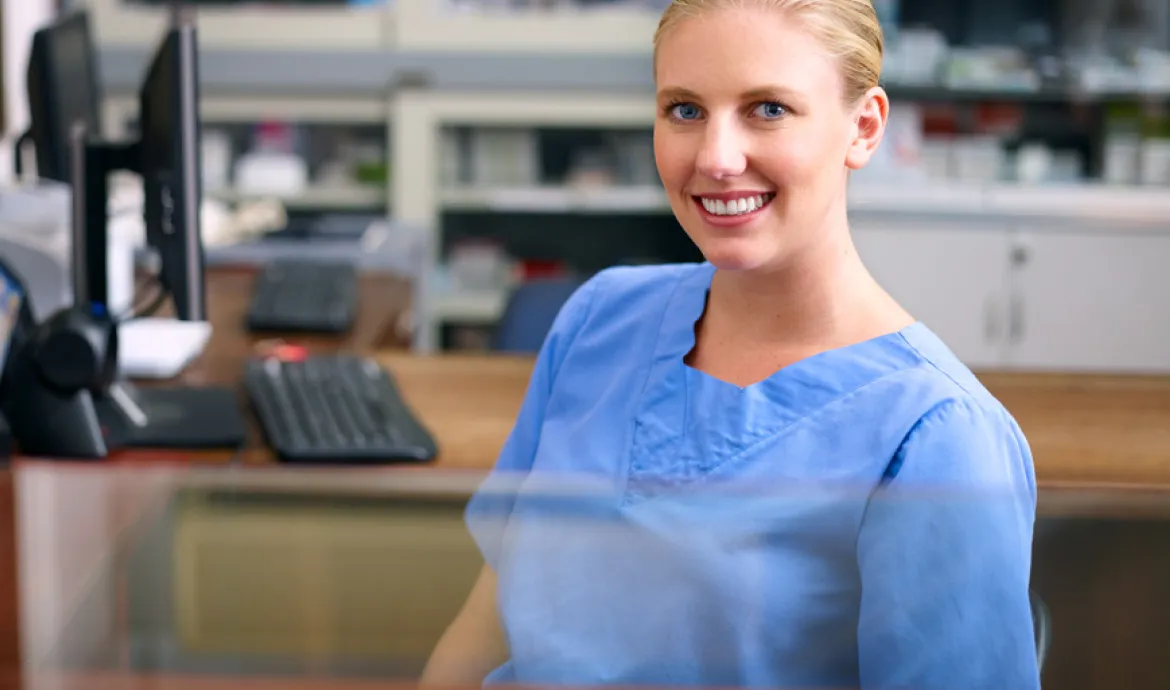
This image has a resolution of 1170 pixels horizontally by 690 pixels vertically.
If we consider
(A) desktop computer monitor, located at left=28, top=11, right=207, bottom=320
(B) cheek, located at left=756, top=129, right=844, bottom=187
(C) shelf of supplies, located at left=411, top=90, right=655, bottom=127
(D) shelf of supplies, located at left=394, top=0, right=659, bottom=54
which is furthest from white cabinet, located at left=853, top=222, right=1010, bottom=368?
(B) cheek, located at left=756, top=129, right=844, bottom=187

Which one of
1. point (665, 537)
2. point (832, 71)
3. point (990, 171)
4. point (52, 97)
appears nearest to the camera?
point (665, 537)

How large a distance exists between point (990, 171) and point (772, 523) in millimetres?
3939

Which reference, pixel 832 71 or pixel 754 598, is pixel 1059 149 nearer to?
pixel 832 71

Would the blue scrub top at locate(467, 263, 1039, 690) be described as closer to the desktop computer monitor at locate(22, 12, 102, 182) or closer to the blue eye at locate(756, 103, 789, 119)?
the blue eye at locate(756, 103, 789, 119)

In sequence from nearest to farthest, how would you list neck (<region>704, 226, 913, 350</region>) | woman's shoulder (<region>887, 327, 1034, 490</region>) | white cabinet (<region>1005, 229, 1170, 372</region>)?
woman's shoulder (<region>887, 327, 1034, 490</region>)
neck (<region>704, 226, 913, 350</region>)
white cabinet (<region>1005, 229, 1170, 372</region>)

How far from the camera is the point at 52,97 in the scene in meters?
2.38

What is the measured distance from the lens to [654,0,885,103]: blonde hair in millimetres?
1073

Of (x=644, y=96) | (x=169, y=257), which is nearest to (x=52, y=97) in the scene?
(x=169, y=257)

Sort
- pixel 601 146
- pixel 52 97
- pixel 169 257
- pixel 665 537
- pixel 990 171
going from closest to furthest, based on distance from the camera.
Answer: pixel 665 537 < pixel 169 257 < pixel 52 97 < pixel 990 171 < pixel 601 146

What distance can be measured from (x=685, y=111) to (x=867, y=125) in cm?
15

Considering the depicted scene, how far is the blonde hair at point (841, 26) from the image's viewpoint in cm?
107

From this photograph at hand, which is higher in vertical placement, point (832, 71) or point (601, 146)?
point (832, 71)

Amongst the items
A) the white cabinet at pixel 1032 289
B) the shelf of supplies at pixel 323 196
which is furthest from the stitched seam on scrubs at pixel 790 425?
the shelf of supplies at pixel 323 196

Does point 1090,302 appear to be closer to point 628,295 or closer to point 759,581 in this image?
point 628,295
